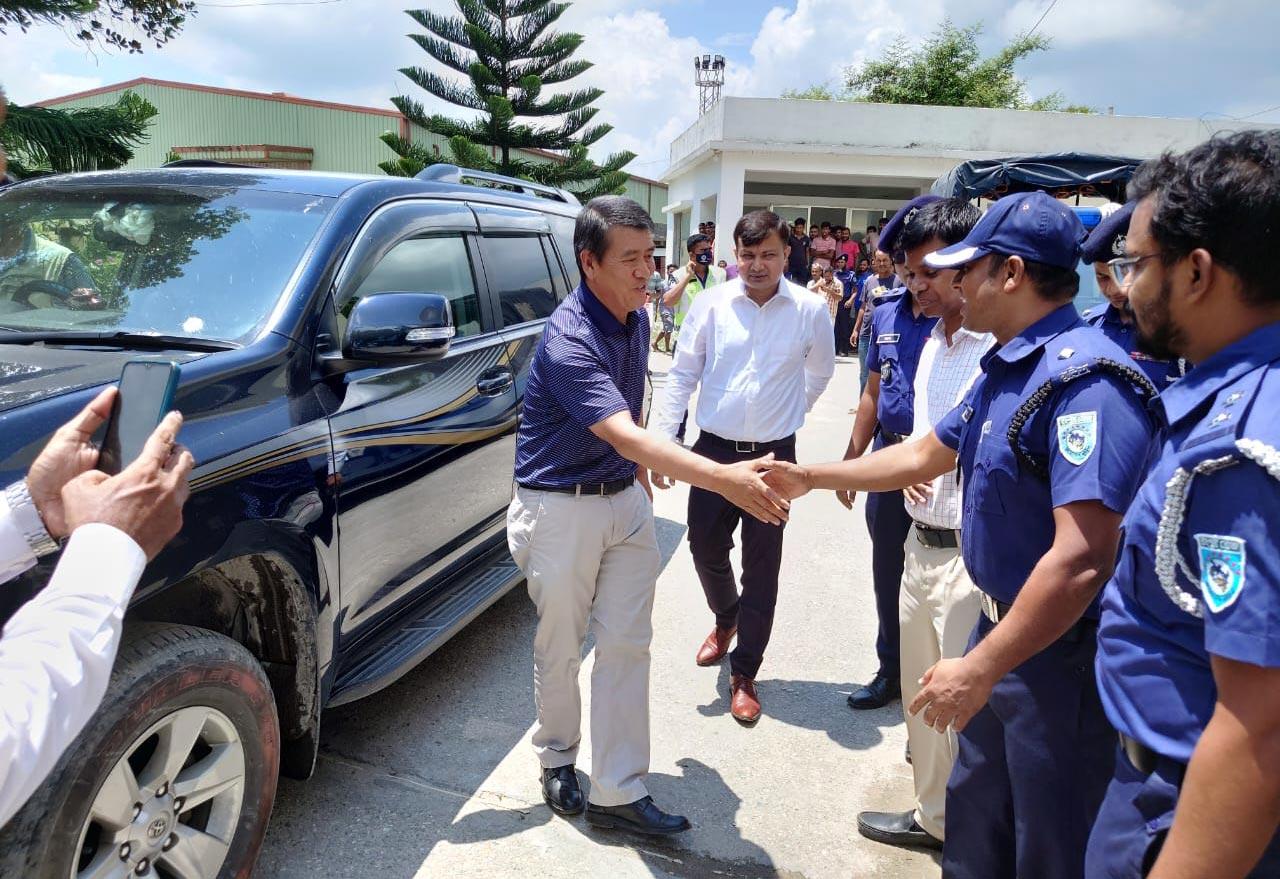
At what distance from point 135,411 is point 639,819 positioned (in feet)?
6.54

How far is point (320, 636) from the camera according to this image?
254 cm

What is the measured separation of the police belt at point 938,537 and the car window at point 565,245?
253cm

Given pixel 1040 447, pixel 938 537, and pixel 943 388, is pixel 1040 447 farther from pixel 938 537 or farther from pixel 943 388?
pixel 943 388

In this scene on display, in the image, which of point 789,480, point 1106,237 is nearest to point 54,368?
point 789,480

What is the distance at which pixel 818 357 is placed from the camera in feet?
13.0

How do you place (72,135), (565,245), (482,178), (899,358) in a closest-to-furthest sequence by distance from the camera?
1. (899,358)
2. (482,178)
3. (565,245)
4. (72,135)

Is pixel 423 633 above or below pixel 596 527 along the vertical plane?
below

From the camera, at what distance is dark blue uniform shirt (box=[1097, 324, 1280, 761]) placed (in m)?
1.10

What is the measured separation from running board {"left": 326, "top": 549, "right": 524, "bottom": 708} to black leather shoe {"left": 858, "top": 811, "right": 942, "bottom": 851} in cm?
157

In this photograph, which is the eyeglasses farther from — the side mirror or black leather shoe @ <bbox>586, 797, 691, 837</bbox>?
black leather shoe @ <bbox>586, 797, 691, 837</bbox>

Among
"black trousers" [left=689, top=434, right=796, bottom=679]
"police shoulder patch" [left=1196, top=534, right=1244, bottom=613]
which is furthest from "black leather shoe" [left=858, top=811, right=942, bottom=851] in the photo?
"police shoulder patch" [left=1196, top=534, right=1244, bottom=613]

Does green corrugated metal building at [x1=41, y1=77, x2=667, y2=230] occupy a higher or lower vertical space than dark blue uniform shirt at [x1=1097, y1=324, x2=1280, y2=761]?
higher

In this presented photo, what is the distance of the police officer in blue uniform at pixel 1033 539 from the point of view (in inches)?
68.0

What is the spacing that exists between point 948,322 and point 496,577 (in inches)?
81.3
